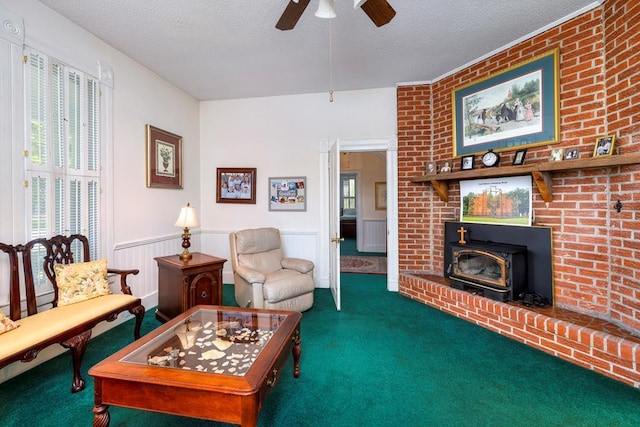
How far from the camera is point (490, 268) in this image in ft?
9.71

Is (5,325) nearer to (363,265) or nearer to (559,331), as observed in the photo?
(559,331)

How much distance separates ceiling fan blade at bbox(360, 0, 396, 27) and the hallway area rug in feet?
12.8

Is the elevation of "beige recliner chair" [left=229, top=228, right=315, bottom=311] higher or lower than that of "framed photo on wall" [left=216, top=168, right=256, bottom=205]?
lower

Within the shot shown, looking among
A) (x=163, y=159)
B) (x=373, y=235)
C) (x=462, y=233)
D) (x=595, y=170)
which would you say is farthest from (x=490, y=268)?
(x=373, y=235)

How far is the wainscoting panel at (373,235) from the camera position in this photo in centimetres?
724

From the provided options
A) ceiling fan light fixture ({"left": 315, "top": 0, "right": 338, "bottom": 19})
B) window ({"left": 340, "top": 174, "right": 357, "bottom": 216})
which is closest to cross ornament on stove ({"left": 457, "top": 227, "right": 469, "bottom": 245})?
ceiling fan light fixture ({"left": 315, "top": 0, "right": 338, "bottom": 19})

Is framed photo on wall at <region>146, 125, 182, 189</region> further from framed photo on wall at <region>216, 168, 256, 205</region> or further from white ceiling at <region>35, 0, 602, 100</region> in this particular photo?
white ceiling at <region>35, 0, 602, 100</region>

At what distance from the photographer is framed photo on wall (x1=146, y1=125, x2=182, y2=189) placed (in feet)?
11.0

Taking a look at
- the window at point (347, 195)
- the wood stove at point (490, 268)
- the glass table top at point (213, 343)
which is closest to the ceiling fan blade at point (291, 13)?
the glass table top at point (213, 343)

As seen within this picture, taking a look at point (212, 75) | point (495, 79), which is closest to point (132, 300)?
point (212, 75)

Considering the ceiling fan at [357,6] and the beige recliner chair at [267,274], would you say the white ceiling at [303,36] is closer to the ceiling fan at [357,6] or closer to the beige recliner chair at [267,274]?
the ceiling fan at [357,6]

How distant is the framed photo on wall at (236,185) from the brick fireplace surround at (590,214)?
9.48ft

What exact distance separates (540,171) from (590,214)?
53cm

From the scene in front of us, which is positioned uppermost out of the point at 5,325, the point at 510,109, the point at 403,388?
the point at 510,109
